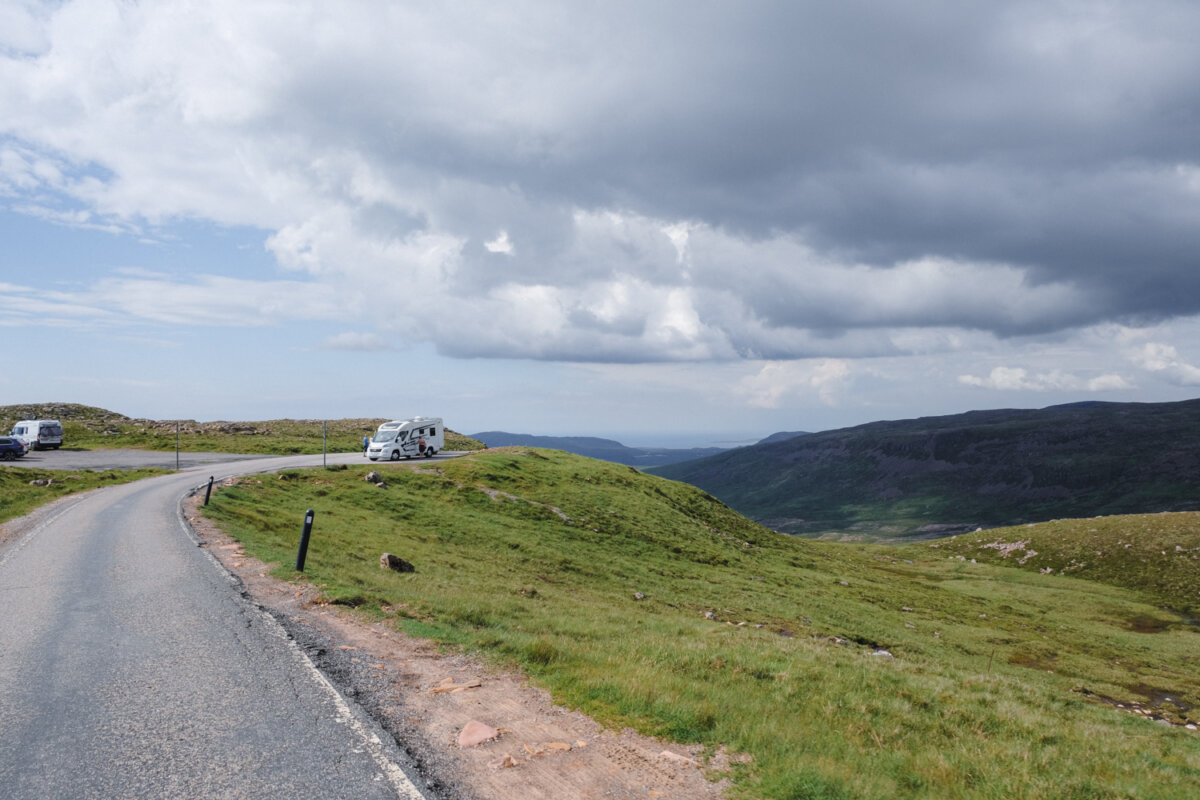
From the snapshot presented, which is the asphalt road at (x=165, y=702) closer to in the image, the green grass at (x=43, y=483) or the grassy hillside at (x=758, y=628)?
the grassy hillside at (x=758, y=628)

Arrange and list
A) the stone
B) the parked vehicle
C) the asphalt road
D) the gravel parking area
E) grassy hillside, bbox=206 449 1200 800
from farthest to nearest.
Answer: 1. the parked vehicle
2. the gravel parking area
3. the stone
4. grassy hillside, bbox=206 449 1200 800
5. the asphalt road

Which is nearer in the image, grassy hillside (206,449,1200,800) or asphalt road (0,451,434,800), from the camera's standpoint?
asphalt road (0,451,434,800)

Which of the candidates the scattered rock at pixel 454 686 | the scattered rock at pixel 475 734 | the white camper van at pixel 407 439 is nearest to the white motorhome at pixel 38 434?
the white camper van at pixel 407 439

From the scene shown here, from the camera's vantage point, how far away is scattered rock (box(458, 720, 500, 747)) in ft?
27.9

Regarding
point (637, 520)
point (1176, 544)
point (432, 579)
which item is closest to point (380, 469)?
point (637, 520)

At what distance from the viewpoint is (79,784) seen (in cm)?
715

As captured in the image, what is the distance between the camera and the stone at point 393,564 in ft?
84.5

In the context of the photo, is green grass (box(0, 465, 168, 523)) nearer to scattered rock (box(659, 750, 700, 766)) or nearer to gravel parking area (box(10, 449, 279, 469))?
gravel parking area (box(10, 449, 279, 469))

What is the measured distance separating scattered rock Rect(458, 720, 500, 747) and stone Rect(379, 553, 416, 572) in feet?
59.2

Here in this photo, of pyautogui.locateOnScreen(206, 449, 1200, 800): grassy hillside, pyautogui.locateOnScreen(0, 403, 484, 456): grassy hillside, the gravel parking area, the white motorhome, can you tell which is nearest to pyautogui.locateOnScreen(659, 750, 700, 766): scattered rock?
pyautogui.locateOnScreen(206, 449, 1200, 800): grassy hillside

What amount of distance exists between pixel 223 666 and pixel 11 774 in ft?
13.1

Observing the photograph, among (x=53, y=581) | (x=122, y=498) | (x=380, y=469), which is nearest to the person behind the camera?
(x=53, y=581)

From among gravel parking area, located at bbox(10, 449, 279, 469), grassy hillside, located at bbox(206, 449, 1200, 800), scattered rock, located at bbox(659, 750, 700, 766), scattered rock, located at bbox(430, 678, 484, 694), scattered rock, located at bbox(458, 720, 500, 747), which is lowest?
grassy hillside, located at bbox(206, 449, 1200, 800)

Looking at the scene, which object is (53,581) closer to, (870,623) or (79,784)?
(79,784)
